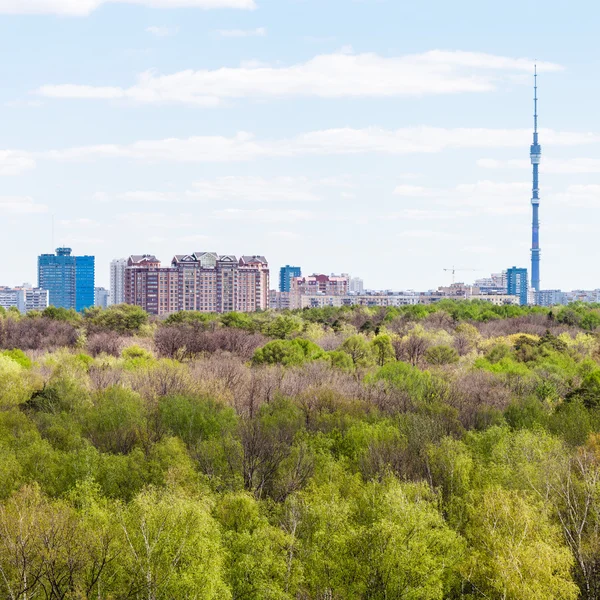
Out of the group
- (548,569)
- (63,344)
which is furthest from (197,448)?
(63,344)

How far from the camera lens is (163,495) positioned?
3250cm

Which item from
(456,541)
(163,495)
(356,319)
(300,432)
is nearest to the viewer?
(456,541)

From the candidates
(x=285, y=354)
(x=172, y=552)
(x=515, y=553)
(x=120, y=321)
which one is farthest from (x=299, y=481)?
(x=120, y=321)

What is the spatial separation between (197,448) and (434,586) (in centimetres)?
1556

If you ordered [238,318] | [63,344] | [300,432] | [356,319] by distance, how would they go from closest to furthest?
[300,432] → [63,344] → [238,318] → [356,319]

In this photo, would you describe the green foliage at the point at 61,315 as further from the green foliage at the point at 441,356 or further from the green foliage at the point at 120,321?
the green foliage at the point at 441,356

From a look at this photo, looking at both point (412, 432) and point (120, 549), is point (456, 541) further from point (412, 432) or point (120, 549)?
point (412, 432)

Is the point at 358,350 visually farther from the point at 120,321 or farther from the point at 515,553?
the point at 515,553

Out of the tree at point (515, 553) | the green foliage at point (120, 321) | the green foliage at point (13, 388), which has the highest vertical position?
the green foliage at point (120, 321)

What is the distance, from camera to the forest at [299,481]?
2855 centimetres

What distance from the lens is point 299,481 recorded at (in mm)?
38812

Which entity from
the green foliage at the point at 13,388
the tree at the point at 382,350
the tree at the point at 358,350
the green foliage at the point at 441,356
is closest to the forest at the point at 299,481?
the green foliage at the point at 13,388

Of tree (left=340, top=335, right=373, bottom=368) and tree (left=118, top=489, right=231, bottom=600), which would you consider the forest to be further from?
tree (left=340, top=335, right=373, bottom=368)

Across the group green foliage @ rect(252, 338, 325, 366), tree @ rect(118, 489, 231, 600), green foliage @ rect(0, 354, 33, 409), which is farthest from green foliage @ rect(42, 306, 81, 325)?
tree @ rect(118, 489, 231, 600)
